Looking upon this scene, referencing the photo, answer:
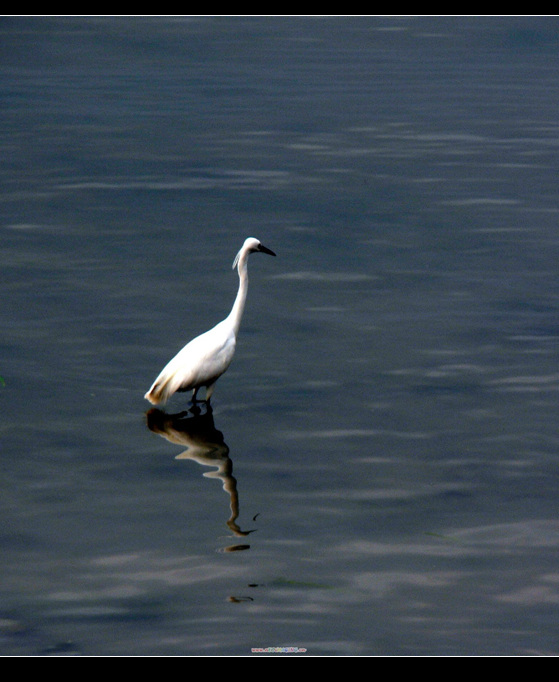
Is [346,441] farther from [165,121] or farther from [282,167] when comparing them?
[165,121]

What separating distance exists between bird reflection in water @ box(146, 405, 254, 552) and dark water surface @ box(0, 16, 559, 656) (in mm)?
50

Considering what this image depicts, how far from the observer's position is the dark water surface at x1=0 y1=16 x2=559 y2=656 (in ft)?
38.6

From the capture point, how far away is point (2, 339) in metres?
19.0

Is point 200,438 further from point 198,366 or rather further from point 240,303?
point 240,303

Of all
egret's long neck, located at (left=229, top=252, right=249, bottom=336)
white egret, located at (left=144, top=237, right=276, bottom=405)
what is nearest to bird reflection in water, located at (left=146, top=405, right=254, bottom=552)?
white egret, located at (left=144, top=237, right=276, bottom=405)

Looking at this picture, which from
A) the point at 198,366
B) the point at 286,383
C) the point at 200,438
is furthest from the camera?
the point at 286,383

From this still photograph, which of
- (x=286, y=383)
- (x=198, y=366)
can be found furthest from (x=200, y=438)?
(x=286, y=383)

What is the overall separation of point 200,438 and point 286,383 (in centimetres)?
219

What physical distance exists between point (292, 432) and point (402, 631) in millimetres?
4773

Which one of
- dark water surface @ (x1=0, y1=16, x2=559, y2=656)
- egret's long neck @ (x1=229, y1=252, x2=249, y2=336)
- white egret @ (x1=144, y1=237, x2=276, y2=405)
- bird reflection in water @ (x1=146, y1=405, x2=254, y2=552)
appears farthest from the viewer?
egret's long neck @ (x1=229, y1=252, x2=249, y2=336)

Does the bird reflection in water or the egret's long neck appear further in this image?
the egret's long neck

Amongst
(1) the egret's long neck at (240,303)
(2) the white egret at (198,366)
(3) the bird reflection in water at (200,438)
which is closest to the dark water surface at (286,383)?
(3) the bird reflection in water at (200,438)

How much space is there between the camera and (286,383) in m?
17.4

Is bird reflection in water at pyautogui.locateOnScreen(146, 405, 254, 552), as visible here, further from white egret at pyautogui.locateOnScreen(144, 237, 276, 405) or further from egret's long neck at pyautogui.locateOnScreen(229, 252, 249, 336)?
egret's long neck at pyautogui.locateOnScreen(229, 252, 249, 336)
